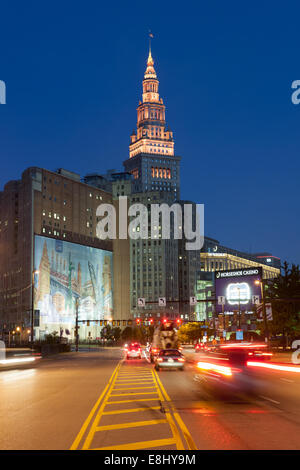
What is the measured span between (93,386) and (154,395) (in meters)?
6.47

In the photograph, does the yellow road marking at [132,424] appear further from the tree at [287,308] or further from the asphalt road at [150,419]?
the tree at [287,308]

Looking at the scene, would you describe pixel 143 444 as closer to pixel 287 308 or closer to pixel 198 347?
pixel 287 308

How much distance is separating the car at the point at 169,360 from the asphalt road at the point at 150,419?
14.9 metres

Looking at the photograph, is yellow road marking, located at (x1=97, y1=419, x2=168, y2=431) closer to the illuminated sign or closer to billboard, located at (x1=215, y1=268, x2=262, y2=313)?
billboard, located at (x1=215, y1=268, x2=262, y2=313)

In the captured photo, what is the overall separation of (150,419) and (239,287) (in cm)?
10232

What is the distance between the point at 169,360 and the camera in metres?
41.4

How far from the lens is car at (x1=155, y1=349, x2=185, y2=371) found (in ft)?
136

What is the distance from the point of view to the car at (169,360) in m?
41.3

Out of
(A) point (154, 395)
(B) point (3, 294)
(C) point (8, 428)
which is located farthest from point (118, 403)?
(B) point (3, 294)

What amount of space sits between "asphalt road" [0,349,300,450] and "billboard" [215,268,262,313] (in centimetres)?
8887

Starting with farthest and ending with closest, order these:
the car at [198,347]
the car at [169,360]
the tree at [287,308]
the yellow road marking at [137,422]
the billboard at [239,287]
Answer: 1. the billboard at [239,287]
2. the car at [198,347]
3. the tree at [287,308]
4. the car at [169,360]
5. the yellow road marking at [137,422]

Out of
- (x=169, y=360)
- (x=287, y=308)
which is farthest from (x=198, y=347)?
(x=169, y=360)

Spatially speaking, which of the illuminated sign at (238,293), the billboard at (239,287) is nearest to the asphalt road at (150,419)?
the billboard at (239,287)
